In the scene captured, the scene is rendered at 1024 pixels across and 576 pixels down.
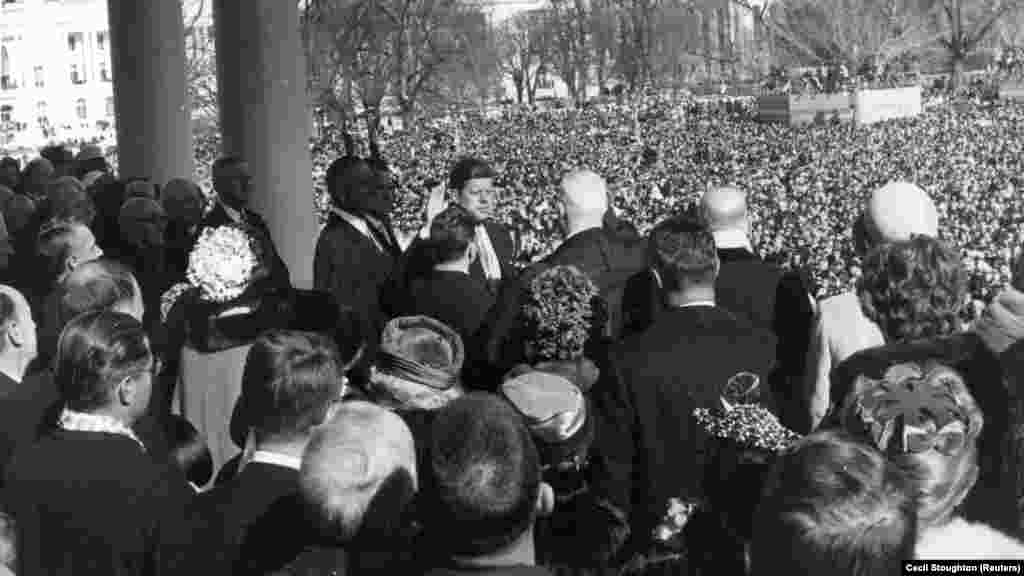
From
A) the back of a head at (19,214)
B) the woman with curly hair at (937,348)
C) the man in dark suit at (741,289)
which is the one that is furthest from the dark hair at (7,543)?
the back of a head at (19,214)

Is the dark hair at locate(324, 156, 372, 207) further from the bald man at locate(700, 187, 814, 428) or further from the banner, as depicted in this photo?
the banner

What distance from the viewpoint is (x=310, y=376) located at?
384 centimetres

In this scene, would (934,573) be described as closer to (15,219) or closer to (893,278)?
(893,278)

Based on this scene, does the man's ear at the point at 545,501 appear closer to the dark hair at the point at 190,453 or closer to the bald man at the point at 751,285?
the dark hair at the point at 190,453

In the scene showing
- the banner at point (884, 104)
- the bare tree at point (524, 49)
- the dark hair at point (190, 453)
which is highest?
the bare tree at point (524, 49)

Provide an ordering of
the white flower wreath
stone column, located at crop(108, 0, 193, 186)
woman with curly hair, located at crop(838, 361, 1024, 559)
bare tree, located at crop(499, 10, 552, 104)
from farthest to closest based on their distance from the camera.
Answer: bare tree, located at crop(499, 10, 552, 104) → stone column, located at crop(108, 0, 193, 186) → the white flower wreath → woman with curly hair, located at crop(838, 361, 1024, 559)

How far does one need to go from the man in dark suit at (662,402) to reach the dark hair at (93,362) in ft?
4.26

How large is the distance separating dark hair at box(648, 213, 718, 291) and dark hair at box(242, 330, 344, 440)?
4.01 feet

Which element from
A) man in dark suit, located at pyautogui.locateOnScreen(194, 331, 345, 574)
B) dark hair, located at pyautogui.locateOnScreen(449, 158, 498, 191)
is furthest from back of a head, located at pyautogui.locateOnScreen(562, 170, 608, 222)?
A: man in dark suit, located at pyautogui.locateOnScreen(194, 331, 345, 574)

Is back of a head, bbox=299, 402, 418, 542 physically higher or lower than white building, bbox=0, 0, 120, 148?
lower

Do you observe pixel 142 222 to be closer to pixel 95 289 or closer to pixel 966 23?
pixel 95 289

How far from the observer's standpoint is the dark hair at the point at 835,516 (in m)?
2.67

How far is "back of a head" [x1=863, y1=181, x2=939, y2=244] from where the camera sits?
478 cm

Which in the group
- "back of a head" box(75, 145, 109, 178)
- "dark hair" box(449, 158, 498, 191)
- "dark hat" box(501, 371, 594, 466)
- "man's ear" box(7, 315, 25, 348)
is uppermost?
"back of a head" box(75, 145, 109, 178)
